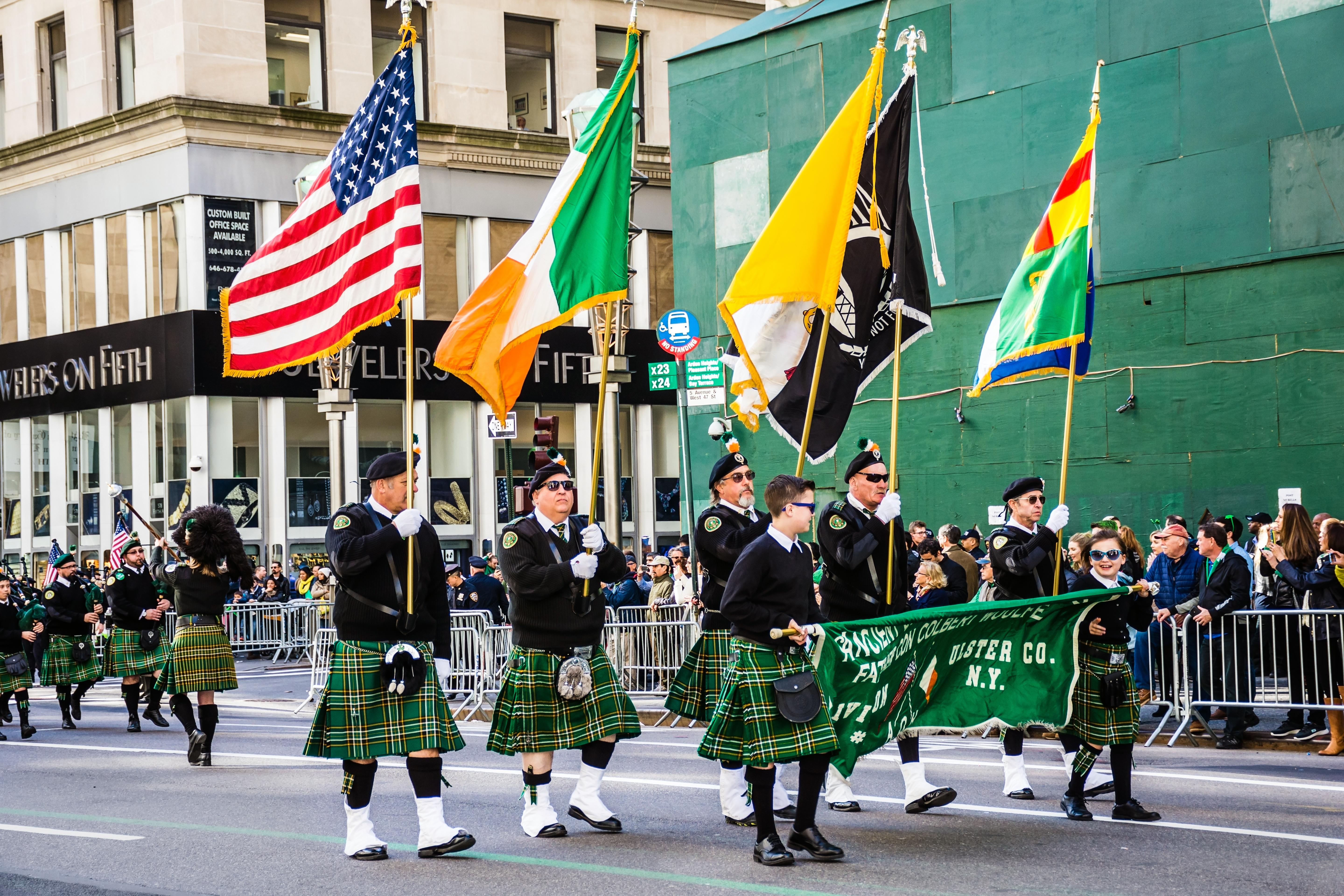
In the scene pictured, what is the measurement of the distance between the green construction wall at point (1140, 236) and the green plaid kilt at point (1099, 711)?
10354 millimetres

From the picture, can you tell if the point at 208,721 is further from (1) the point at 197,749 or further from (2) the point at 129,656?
(2) the point at 129,656

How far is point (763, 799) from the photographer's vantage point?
756 cm

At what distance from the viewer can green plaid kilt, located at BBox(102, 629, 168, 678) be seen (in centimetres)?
1555

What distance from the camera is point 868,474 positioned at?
8703 millimetres

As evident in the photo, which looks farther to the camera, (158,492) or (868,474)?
(158,492)

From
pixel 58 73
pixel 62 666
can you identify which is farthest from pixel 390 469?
pixel 58 73

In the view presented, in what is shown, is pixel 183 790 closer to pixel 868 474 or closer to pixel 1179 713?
pixel 868 474

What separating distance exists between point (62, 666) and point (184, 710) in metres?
4.14

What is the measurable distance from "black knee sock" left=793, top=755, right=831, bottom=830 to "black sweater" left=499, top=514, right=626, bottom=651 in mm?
1421

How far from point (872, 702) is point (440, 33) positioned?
30.1 meters

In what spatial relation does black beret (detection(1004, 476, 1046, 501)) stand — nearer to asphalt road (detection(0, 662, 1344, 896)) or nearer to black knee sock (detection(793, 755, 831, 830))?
asphalt road (detection(0, 662, 1344, 896))

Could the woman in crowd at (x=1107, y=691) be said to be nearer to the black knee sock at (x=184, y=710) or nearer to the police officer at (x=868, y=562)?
the police officer at (x=868, y=562)

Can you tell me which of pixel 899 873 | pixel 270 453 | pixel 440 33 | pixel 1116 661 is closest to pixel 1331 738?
pixel 1116 661

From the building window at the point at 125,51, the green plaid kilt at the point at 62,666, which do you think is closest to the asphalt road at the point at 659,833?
the green plaid kilt at the point at 62,666
